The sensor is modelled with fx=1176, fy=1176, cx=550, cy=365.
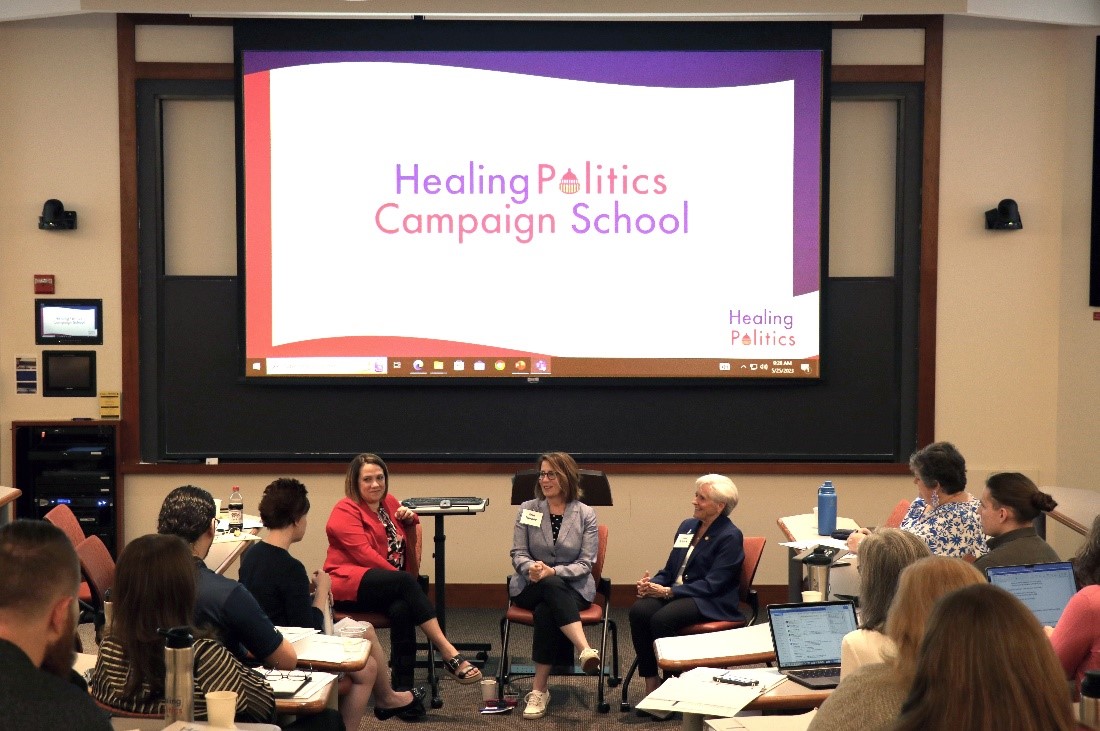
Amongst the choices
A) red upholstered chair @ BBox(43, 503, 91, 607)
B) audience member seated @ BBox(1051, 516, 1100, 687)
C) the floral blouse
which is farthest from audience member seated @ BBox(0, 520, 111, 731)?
red upholstered chair @ BBox(43, 503, 91, 607)

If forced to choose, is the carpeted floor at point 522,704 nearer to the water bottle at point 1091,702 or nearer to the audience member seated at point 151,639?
the audience member seated at point 151,639

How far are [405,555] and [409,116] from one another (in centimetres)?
275

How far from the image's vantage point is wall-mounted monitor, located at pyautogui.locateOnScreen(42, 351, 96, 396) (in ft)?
24.1

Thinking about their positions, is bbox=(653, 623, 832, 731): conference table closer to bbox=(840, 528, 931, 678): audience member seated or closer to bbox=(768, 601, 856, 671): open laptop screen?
bbox=(768, 601, 856, 671): open laptop screen

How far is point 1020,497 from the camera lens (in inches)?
182

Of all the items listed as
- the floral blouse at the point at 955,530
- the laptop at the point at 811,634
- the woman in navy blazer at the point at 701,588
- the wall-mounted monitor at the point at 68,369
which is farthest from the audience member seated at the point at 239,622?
the wall-mounted monitor at the point at 68,369

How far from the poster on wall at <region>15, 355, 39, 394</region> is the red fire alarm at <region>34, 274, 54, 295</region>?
1.38 ft

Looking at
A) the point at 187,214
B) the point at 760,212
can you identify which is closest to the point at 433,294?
the point at 187,214

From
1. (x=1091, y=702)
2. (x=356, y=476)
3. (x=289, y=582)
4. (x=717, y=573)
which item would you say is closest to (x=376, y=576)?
(x=356, y=476)

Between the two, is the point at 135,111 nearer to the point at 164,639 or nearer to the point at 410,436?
the point at 410,436

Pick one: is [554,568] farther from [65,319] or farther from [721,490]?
[65,319]

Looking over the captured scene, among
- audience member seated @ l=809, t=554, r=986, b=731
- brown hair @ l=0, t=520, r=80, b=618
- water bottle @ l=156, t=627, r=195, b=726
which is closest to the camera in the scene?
brown hair @ l=0, t=520, r=80, b=618

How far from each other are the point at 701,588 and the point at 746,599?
0.25m

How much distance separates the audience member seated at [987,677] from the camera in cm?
198
